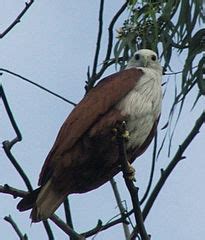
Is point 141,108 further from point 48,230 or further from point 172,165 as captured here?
point 48,230

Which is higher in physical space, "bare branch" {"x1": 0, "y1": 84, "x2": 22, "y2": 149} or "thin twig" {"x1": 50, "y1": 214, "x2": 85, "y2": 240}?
"bare branch" {"x1": 0, "y1": 84, "x2": 22, "y2": 149}

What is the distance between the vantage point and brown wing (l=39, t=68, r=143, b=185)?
3.63m

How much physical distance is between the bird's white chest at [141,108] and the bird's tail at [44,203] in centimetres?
38

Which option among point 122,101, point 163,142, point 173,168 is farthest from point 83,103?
point 173,168

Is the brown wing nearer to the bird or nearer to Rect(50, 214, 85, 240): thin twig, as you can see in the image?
the bird

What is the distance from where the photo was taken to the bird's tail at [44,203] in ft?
10.8

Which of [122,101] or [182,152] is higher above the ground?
[122,101]

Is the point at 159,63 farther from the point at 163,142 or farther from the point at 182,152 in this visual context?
the point at 182,152

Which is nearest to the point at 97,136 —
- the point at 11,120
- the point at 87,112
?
the point at 87,112

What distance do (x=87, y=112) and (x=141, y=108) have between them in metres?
0.23

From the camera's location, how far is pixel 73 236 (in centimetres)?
291

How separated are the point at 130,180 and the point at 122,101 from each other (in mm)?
889

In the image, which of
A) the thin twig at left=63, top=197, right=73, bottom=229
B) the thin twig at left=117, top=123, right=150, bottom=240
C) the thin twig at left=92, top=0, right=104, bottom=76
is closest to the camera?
the thin twig at left=117, top=123, right=150, bottom=240

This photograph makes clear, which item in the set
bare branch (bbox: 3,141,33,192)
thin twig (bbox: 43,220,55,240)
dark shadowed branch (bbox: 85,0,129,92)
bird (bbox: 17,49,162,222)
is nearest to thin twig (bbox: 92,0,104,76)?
dark shadowed branch (bbox: 85,0,129,92)
